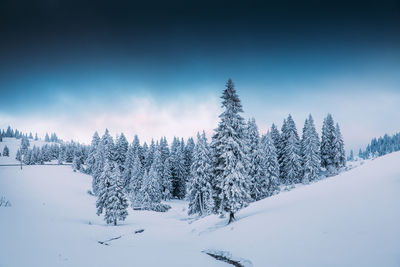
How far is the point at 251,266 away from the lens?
1056cm

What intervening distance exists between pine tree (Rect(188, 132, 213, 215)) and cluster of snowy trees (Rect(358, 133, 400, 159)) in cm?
12550

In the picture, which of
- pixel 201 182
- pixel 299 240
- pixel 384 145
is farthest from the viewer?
pixel 384 145

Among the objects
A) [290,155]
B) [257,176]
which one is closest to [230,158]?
[257,176]

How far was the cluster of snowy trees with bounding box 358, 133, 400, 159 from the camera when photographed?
120 m

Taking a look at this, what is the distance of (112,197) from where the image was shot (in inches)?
1238

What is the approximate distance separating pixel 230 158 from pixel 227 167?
92 centimetres

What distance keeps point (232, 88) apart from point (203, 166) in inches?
803

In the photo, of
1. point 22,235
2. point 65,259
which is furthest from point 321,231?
point 22,235

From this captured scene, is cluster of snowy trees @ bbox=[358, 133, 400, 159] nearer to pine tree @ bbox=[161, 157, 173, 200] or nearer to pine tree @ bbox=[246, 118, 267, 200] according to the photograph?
pine tree @ bbox=[246, 118, 267, 200]

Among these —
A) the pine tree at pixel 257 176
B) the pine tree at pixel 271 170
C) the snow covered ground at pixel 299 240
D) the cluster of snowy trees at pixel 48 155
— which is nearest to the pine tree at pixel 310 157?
the pine tree at pixel 271 170

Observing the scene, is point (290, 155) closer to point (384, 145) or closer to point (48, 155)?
point (384, 145)

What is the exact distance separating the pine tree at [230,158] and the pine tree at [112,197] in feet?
63.4

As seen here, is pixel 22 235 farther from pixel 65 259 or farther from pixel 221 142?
pixel 221 142

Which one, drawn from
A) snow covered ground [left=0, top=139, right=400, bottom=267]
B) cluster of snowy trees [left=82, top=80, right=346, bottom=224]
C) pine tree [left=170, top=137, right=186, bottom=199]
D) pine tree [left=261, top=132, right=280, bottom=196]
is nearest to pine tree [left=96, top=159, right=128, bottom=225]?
cluster of snowy trees [left=82, top=80, right=346, bottom=224]
